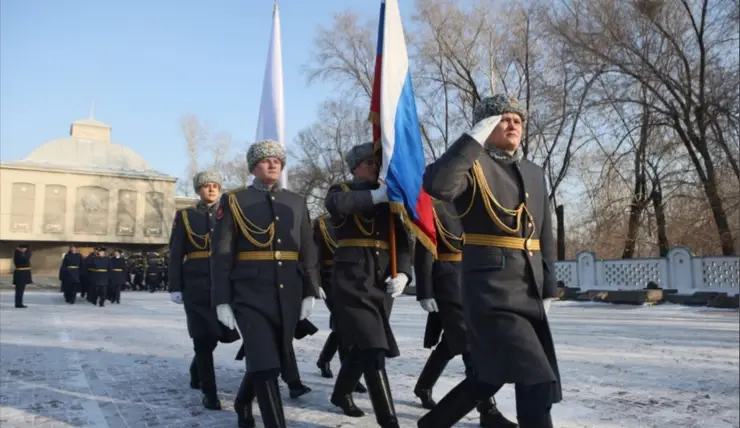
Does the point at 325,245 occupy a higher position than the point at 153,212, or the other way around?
the point at 153,212

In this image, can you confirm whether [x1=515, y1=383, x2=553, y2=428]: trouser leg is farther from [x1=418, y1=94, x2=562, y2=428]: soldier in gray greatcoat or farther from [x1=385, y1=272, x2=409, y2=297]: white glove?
[x1=385, y1=272, x2=409, y2=297]: white glove

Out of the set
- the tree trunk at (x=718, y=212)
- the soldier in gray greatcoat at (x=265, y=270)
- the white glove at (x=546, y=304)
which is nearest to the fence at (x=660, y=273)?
the tree trunk at (x=718, y=212)

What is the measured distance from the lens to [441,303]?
4.86 meters

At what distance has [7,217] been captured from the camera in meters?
44.4

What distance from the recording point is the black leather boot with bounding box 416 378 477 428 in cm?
328

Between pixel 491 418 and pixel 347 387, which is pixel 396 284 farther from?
pixel 491 418

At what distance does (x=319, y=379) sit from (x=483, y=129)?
4.01 meters

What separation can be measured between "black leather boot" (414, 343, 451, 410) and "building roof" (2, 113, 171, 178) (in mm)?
47594

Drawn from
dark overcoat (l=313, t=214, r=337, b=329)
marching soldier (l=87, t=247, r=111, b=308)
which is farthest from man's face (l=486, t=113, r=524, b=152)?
marching soldier (l=87, t=247, r=111, b=308)

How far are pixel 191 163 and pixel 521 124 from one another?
45.2 m

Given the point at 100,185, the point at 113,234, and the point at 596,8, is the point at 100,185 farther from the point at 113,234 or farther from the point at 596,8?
the point at 596,8

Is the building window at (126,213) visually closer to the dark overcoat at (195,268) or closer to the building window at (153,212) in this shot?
the building window at (153,212)

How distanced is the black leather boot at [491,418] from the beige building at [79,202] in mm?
47157

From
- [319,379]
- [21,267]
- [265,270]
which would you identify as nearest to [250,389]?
[265,270]
